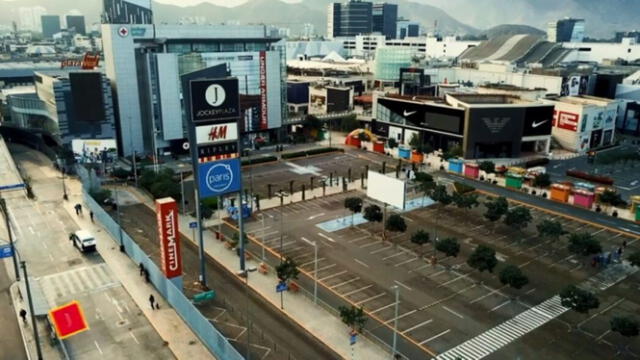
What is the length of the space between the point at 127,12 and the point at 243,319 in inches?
3627

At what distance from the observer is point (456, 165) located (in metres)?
98.4

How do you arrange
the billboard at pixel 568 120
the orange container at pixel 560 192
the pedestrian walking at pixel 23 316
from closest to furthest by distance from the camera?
the pedestrian walking at pixel 23 316
the orange container at pixel 560 192
the billboard at pixel 568 120

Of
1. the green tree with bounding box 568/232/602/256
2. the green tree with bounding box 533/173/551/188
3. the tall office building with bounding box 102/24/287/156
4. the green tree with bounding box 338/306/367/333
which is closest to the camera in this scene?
the green tree with bounding box 338/306/367/333

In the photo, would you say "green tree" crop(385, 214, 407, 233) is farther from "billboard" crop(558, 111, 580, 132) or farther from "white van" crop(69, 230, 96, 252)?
"billboard" crop(558, 111, 580, 132)

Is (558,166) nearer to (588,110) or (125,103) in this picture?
(588,110)

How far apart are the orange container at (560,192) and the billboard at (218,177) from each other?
54.7 meters

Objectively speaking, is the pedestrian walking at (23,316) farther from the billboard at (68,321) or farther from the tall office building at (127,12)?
the tall office building at (127,12)

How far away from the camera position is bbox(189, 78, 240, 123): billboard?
48.4 meters

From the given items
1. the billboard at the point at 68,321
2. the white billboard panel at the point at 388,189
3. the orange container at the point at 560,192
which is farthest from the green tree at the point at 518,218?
the billboard at the point at 68,321

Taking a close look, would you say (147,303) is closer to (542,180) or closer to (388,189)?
(388,189)

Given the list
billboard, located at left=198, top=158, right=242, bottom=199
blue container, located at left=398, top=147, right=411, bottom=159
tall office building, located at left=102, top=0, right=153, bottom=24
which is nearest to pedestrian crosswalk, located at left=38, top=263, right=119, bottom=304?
billboard, located at left=198, top=158, right=242, bottom=199

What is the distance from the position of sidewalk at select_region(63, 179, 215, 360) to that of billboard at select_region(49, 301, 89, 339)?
6.03 m

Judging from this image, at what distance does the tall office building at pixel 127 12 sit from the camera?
109 m

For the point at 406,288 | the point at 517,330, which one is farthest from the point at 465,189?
the point at 517,330
